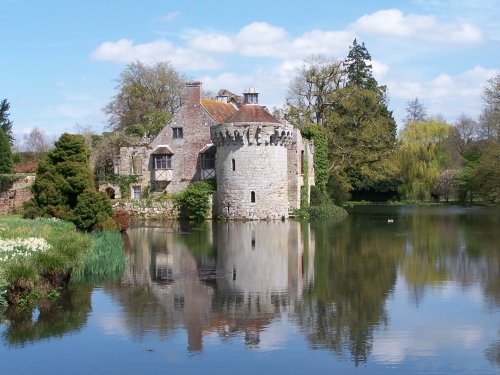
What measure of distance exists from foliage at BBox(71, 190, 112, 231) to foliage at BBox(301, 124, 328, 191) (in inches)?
826

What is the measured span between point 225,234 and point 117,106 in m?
31.5

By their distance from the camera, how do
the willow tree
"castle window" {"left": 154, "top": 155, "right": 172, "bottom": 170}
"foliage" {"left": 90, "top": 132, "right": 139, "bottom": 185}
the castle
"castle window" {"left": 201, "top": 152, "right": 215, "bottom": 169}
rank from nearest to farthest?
the castle
"castle window" {"left": 201, "top": 152, "right": 215, "bottom": 169}
"castle window" {"left": 154, "top": 155, "right": 172, "bottom": 170}
"foliage" {"left": 90, "top": 132, "right": 139, "bottom": 185}
the willow tree

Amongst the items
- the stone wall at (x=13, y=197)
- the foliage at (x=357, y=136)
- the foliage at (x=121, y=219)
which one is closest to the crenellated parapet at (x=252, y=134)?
the foliage at (x=121, y=219)

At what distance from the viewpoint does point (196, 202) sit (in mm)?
38312

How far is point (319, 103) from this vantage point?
50312 millimetres

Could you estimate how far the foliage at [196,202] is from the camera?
38.3m

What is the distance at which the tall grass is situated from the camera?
1714 centimetres

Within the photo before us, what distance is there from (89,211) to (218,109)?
61.0 ft

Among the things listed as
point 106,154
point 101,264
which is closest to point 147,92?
point 106,154

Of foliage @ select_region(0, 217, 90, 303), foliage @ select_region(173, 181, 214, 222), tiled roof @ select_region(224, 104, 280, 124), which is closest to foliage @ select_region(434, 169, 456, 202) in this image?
tiled roof @ select_region(224, 104, 280, 124)

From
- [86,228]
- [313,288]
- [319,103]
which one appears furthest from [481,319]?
[319,103]

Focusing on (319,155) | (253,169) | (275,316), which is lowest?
(275,316)

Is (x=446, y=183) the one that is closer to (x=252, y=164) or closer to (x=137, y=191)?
(x=252, y=164)

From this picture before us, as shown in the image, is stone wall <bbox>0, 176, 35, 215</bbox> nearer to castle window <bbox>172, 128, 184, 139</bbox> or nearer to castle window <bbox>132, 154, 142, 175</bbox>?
castle window <bbox>132, 154, 142, 175</bbox>
